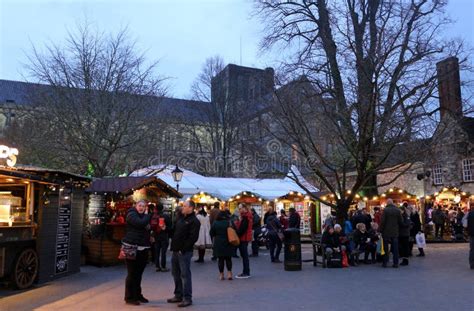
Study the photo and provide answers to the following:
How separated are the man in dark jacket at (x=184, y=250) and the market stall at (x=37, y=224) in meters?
3.20

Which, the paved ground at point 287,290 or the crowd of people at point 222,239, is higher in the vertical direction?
the crowd of people at point 222,239

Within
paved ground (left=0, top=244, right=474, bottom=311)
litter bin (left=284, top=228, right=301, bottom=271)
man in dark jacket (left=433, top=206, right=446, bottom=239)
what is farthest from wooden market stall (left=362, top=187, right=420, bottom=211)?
litter bin (left=284, top=228, right=301, bottom=271)

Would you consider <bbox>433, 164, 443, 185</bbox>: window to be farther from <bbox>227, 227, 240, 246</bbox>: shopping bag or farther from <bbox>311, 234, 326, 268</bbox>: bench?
<bbox>227, 227, 240, 246</bbox>: shopping bag

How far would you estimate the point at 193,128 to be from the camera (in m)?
37.6

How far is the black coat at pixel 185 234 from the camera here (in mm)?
7164

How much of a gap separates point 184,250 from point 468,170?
28.4 metres

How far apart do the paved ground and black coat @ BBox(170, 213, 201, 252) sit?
92cm

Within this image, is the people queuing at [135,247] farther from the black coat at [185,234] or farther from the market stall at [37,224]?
the market stall at [37,224]

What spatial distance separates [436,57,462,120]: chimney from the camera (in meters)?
15.4

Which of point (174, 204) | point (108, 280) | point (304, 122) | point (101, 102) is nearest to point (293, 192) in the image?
point (174, 204)

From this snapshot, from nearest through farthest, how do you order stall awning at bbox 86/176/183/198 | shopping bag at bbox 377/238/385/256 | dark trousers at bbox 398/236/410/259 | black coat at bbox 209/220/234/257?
black coat at bbox 209/220/234/257 < shopping bag at bbox 377/238/385/256 < dark trousers at bbox 398/236/410/259 < stall awning at bbox 86/176/183/198

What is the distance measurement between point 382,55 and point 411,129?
2.52 m

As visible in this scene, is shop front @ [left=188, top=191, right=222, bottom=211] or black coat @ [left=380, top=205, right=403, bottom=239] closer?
black coat @ [left=380, top=205, right=403, bottom=239]

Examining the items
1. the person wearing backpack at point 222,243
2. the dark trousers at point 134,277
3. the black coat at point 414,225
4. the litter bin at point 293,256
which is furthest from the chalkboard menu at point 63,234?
the black coat at point 414,225
